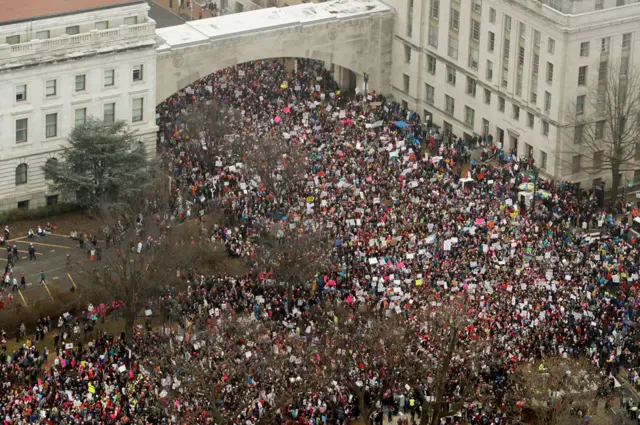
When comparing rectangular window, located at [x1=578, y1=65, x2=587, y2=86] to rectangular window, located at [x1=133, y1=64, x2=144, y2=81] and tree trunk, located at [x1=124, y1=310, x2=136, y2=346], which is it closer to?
rectangular window, located at [x1=133, y1=64, x2=144, y2=81]

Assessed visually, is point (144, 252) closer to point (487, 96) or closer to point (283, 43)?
point (283, 43)

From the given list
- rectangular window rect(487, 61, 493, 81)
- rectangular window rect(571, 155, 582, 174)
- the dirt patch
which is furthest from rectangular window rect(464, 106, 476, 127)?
the dirt patch

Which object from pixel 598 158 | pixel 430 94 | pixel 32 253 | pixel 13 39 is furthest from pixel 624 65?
pixel 32 253

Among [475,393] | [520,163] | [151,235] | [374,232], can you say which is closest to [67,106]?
[151,235]

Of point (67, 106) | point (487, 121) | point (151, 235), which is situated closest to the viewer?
point (151, 235)

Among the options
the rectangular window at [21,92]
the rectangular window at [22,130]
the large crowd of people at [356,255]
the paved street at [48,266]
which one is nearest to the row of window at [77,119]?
the rectangular window at [22,130]

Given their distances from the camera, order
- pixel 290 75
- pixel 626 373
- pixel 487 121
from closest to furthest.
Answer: pixel 626 373
pixel 487 121
pixel 290 75

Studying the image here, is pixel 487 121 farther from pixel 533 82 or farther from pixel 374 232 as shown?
pixel 374 232

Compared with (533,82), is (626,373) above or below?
below
